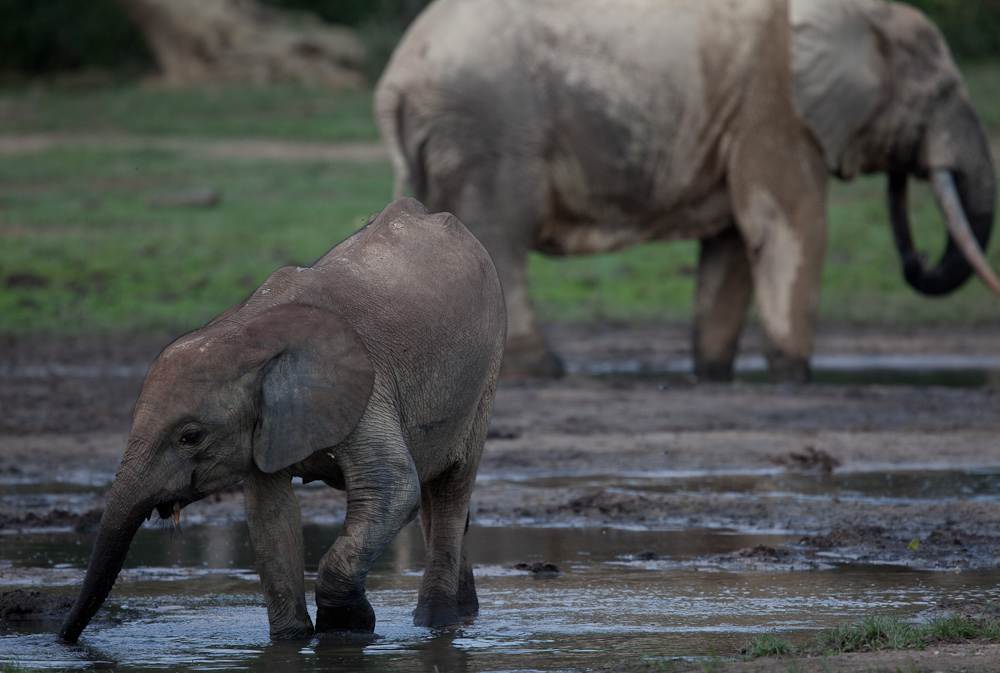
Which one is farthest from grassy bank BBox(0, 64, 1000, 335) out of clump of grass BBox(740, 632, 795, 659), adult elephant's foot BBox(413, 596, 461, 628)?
clump of grass BBox(740, 632, 795, 659)

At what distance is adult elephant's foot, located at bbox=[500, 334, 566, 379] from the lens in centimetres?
1184

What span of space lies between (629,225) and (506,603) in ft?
20.8

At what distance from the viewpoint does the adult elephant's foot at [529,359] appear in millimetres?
11844

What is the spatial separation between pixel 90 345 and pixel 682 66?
609cm

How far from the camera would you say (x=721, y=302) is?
492 inches

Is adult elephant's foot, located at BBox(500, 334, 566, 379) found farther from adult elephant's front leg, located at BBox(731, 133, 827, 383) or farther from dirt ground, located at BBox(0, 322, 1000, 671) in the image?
adult elephant's front leg, located at BBox(731, 133, 827, 383)

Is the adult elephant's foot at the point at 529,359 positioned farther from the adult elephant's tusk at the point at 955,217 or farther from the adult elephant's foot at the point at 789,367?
the adult elephant's tusk at the point at 955,217

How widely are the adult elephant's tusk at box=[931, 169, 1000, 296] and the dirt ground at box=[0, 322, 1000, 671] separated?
1000mm

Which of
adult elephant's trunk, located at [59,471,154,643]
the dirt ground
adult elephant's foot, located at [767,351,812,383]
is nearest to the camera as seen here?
adult elephant's trunk, located at [59,471,154,643]

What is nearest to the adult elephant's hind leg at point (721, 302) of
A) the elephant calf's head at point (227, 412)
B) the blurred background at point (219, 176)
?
the blurred background at point (219, 176)

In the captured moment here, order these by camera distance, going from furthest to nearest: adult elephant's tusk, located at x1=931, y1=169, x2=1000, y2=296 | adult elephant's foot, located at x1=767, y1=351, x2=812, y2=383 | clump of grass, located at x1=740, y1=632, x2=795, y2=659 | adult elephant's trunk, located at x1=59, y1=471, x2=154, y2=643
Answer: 1. adult elephant's tusk, located at x1=931, y1=169, x2=1000, y2=296
2. adult elephant's foot, located at x1=767, y1=351, x2=812, y2=383
3. adult elephant's trunk, located at x1=59, y1=471, x2=154, y2=643
4. clump of grass, located at x1=740, y1=632, x2=795, y2=659

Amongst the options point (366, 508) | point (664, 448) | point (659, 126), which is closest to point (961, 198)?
point (659, 126)

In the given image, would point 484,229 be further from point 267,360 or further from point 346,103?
point 346,103

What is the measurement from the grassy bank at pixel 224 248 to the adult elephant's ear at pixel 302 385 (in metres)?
9.80
